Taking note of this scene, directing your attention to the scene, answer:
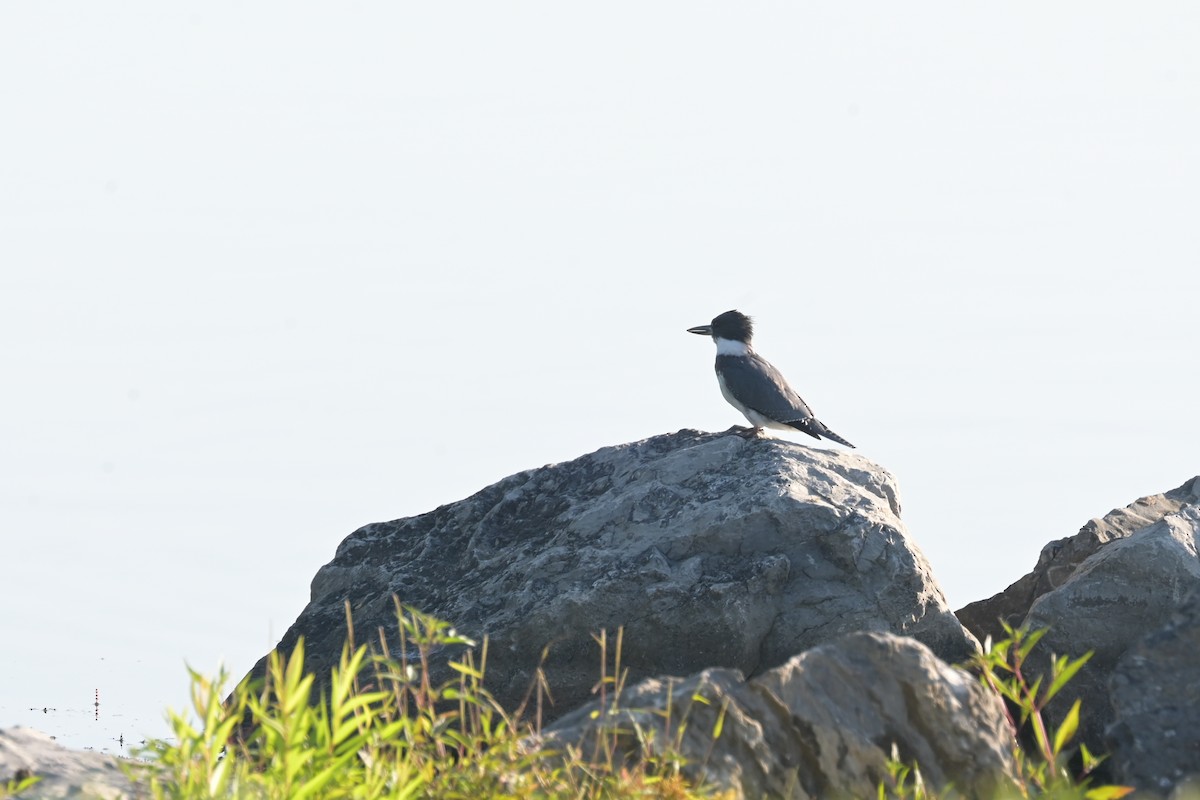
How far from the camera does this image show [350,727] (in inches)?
161

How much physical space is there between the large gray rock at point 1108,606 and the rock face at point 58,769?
14.4ft

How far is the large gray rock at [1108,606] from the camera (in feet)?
23.4

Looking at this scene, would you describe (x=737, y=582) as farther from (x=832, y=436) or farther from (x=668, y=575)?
(x=832, y=436)

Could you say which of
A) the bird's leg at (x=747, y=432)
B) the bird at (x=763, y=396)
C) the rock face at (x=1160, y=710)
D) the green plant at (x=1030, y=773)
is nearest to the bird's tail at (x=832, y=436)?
the bird at (x=763, y=396)

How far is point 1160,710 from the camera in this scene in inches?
203

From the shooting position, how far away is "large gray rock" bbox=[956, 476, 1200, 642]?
8.18 meters

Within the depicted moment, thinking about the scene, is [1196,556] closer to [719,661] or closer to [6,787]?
[719,661]

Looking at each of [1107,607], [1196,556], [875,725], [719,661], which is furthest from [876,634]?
[1196,556]

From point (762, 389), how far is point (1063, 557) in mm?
2294

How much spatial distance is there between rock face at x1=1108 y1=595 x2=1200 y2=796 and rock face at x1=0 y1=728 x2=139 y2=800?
334 cm

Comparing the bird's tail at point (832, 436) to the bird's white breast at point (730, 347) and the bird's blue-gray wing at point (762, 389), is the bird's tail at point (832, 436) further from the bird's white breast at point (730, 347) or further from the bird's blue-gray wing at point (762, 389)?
the bird's white breast at point (730, 347)

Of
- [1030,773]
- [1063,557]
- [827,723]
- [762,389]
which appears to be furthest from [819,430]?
[827,723]

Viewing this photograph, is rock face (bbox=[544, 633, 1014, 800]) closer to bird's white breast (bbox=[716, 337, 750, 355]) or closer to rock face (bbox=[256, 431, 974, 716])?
rock face (bbox=[256, 431, 974, 716])

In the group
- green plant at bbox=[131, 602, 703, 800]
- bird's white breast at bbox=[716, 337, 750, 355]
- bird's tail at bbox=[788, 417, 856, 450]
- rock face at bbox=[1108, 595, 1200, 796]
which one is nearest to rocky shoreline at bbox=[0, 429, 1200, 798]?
rock face at bbox=[1108, 595, 1200, 796]
